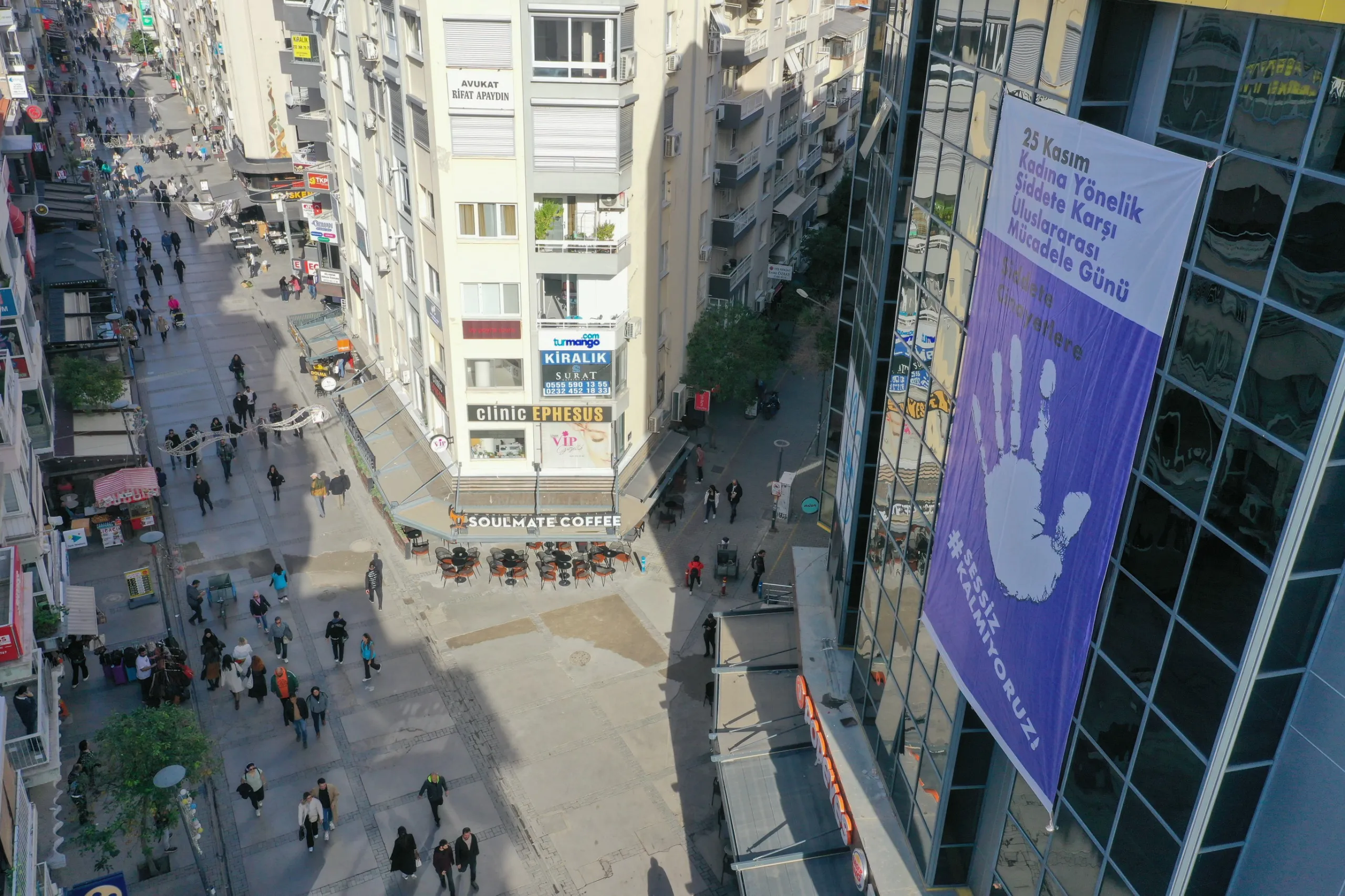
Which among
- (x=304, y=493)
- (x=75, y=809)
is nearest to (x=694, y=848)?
(x=75, y=809)

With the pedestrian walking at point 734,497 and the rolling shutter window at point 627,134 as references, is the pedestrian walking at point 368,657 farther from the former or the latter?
the rolling shutter window at point 627,134

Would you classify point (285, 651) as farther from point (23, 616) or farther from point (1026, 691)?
point (1026, 691)

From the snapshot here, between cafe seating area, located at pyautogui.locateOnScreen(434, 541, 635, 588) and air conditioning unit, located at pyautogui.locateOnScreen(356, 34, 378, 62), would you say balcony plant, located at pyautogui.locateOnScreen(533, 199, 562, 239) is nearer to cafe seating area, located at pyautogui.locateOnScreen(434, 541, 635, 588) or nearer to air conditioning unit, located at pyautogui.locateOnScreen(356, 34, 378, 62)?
air conditioning unit, located at pyautogui.locateOnScreen(356, 34, 378, 62)

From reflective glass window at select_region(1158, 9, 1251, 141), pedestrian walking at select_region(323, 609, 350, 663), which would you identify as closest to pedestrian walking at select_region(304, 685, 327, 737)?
pedestrian walking at select_region(323, 609, 350, 663)

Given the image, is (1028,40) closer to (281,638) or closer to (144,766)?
(144,766)

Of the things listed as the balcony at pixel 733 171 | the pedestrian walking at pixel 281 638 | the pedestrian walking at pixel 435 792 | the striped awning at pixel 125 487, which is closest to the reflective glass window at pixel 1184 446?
the pedestrian walking at pixel 435 792

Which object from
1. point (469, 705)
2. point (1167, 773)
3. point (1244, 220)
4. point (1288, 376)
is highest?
point (1244, 220)

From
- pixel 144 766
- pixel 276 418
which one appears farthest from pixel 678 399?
pixel 144 766
